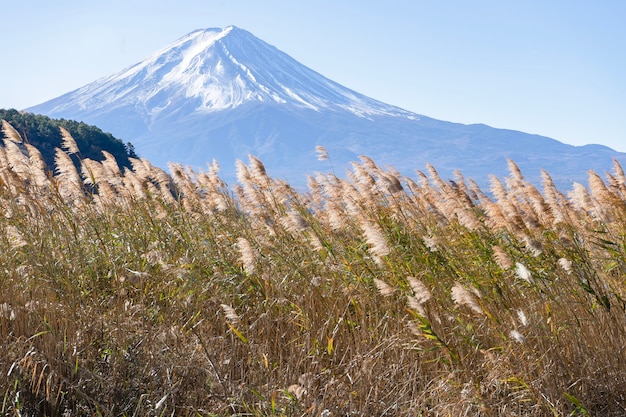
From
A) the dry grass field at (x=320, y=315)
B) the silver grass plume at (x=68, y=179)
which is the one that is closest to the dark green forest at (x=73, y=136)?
the silver grass plume at (x=68, y=179)

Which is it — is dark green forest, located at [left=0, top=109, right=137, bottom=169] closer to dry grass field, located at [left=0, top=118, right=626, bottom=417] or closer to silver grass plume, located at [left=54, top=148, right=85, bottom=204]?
silver grass plume, located at [left=54, top=148, right=85, bottom=204]

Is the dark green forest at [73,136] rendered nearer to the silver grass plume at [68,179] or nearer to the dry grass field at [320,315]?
the silver grass plume at [68,179]

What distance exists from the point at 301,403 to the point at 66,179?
3.83 meters

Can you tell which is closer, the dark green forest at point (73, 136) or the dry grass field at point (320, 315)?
the dry grass field at point (320, 315)

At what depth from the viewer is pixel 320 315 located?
170 inches

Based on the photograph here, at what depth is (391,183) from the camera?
5656 millimetres

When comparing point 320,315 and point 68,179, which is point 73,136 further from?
point 320,315

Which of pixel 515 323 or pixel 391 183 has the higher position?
pixel 391 183

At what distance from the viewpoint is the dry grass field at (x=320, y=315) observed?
135 inches

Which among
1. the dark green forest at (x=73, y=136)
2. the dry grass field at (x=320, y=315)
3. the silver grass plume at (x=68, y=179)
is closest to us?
the dry grass field at (x=320, y=315)

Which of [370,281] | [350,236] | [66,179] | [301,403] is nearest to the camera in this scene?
[301,403]

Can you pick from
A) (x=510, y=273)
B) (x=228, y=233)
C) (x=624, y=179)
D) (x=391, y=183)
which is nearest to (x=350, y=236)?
(x=391, y=183)

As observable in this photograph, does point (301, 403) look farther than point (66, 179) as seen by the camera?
No

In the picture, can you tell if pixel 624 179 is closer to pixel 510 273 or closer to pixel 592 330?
pixel 510 273
